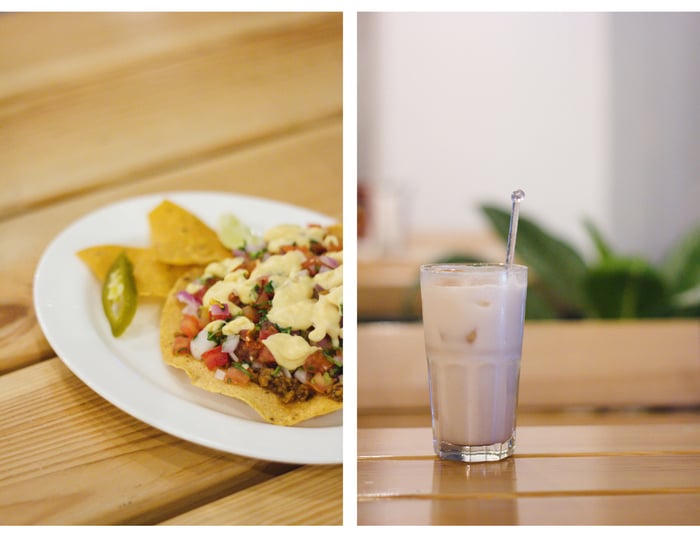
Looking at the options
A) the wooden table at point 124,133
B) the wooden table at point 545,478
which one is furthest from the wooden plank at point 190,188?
the wooden table at point 545,478

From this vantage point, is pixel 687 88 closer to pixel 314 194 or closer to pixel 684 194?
pixel 684 194

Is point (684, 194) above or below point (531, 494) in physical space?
above

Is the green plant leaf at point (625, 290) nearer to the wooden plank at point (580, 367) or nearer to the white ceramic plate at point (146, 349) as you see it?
the wooden plank at point (580, 367)

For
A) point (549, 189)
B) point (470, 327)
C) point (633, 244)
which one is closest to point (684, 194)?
point (633, 244)

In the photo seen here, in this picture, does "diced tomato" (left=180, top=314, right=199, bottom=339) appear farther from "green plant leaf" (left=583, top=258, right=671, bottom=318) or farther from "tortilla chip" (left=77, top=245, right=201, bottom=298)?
"green plant leaf" (left=583, top=258, right=671, bottom=318)

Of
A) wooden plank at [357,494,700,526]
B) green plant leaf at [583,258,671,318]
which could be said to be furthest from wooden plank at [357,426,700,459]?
green plant leaf at [583,258,671,318]
